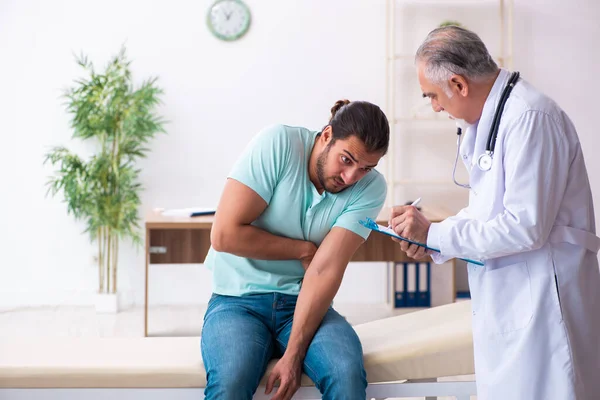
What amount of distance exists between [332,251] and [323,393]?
40 cm

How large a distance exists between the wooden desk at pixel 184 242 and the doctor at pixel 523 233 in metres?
1.99

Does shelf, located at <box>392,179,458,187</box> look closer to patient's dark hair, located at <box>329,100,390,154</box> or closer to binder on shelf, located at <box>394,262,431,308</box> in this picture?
binder on shelf, located at <box>394,262,431,308</box>

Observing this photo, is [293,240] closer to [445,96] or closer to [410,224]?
[410,224]

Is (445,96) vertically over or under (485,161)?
over

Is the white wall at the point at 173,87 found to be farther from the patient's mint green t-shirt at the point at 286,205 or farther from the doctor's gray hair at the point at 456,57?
the doctor's gray hair at the point at 456,57

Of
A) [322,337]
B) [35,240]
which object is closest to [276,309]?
[322,337]

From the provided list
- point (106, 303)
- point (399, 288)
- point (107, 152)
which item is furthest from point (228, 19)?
point (399, 288)

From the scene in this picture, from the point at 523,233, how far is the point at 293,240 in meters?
0.73

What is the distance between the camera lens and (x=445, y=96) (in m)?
1.60

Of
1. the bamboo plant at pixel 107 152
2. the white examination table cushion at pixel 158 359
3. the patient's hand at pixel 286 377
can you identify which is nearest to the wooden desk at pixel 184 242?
the bamboo plant at pixel 107 152

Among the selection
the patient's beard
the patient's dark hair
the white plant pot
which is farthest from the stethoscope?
the white plant pot

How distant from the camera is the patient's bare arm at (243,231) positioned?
196 cm

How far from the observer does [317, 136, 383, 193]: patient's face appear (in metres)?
1.93

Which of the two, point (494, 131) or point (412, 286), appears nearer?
point (494, 131)
